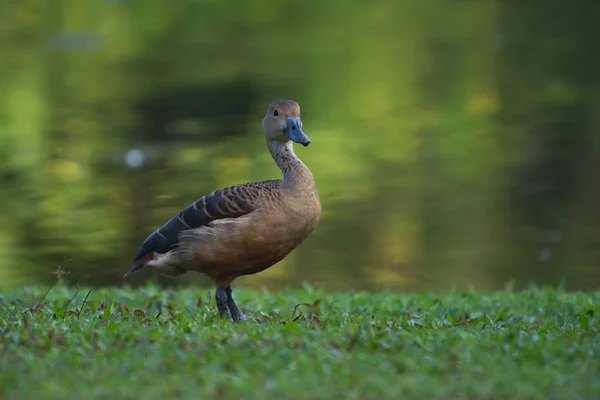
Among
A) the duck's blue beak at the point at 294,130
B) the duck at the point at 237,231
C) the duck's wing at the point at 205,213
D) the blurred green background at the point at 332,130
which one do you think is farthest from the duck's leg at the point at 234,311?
the blurred green background at the point at 332,130

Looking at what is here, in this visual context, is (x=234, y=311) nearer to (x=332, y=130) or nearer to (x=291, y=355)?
(x=291, y=355)

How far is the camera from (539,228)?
40.4 ft

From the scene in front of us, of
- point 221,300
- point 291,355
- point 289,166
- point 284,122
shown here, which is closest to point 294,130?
point 284,122

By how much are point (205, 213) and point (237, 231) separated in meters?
0.34

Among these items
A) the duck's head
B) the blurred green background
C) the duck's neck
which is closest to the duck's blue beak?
the duck's head

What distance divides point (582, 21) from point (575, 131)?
839 cm

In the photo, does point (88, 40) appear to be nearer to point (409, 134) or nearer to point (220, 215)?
point (409, 134)

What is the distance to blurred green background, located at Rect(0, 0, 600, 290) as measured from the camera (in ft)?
38.3

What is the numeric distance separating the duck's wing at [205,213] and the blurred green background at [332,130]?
781 mm

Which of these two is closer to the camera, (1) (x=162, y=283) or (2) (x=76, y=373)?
(2) (x=76, y=373)

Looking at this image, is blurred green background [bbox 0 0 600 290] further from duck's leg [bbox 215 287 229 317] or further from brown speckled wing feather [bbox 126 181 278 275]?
duck's leg [bbox 215 287 229 317]

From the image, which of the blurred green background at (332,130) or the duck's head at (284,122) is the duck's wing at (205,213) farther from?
the blurred green background at (332,130)

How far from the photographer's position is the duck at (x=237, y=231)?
6.75 metres

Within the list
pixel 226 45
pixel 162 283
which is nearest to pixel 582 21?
pixel 226 45
